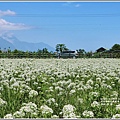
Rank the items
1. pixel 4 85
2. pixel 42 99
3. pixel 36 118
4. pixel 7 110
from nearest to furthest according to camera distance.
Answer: pixel 36 118 → pixel 7 110 → pixel 42 99 → pixel 4 85

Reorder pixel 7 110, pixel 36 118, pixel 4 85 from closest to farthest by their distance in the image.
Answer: pixel 36 118 < pixel 7 110 < pixel 4 85

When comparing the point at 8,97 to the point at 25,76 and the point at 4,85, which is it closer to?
the point at 4,85

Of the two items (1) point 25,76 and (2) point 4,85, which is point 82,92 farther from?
(1) point 25,76

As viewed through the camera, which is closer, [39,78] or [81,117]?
[81,117]

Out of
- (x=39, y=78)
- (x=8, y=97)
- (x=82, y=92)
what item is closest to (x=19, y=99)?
(x=8, y=97)

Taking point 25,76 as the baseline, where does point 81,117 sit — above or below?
below

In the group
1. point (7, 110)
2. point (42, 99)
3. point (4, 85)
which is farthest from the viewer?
point (4, 85)

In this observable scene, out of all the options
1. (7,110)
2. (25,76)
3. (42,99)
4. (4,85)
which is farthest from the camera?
(25,76)

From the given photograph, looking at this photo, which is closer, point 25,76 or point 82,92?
point 82,92

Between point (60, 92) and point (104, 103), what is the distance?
0.46 metres

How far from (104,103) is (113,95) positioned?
237 millimetres

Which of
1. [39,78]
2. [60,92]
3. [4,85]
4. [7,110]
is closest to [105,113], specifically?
[60,92]

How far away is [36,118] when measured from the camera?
83.9 inches

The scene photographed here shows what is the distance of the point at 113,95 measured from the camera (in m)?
2.78
